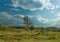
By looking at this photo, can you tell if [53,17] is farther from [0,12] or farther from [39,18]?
[0,12]

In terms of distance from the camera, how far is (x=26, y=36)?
2135 mm

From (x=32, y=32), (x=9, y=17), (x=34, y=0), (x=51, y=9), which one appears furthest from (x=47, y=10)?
(x=9, y=17)

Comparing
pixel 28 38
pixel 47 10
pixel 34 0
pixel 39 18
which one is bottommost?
pixel 28 38

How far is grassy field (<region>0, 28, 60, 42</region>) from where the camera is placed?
6.89 ft

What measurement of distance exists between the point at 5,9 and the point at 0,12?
0.10m

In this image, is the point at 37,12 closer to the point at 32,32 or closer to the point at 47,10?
the point at 47,10

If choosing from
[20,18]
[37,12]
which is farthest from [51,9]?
[20,18]

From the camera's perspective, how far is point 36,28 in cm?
216

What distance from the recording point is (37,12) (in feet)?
7.14

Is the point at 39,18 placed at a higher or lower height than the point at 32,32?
higher

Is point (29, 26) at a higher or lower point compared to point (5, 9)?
lower

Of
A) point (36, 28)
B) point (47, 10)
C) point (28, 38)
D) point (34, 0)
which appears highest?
point (34, 0)

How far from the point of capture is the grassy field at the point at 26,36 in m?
2.10

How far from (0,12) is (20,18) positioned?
34 cm
